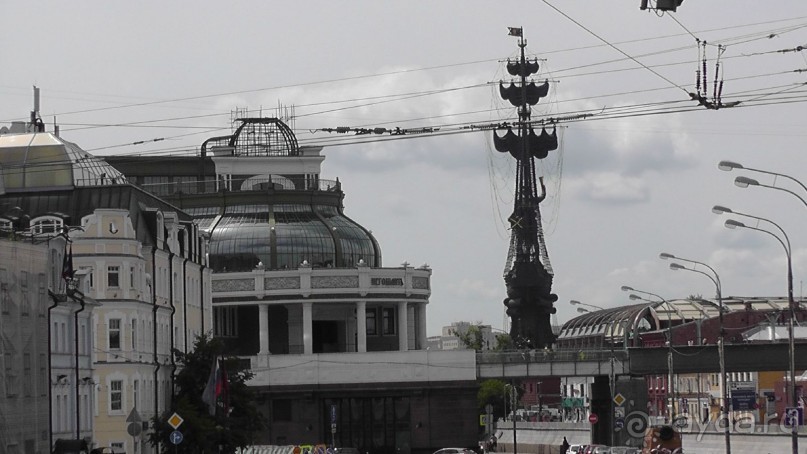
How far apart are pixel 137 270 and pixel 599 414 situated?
50.8 metres

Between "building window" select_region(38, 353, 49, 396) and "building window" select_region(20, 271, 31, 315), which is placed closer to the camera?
"building window" select_region(20, 271, 31, 315)

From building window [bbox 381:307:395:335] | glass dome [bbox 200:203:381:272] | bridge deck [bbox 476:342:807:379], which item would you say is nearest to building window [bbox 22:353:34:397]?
bridge deck [bbox 476:342:807:379]

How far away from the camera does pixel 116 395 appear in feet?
275

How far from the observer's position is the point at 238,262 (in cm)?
15300

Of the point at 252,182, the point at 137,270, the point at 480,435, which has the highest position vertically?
the point at 252,182

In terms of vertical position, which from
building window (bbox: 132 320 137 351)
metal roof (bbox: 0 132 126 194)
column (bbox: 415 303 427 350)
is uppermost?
metal roof (bbox: 0 132 126 194)

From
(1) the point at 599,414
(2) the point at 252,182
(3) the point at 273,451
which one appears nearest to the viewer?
(3) the point at 273,451

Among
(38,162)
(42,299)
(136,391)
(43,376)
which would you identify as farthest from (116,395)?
(42,299)

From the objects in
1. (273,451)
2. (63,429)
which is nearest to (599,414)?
(273,451)

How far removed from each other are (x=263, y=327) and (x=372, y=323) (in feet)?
33.1

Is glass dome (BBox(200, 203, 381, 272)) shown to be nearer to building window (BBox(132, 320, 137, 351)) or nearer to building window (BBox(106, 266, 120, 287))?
building window (BBox(132, 320, 137, 351))

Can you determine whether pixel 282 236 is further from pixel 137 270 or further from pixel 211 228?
pixel 137 270

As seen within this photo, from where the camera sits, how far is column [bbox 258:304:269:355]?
5930 inches

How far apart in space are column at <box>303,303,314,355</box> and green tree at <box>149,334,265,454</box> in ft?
184
